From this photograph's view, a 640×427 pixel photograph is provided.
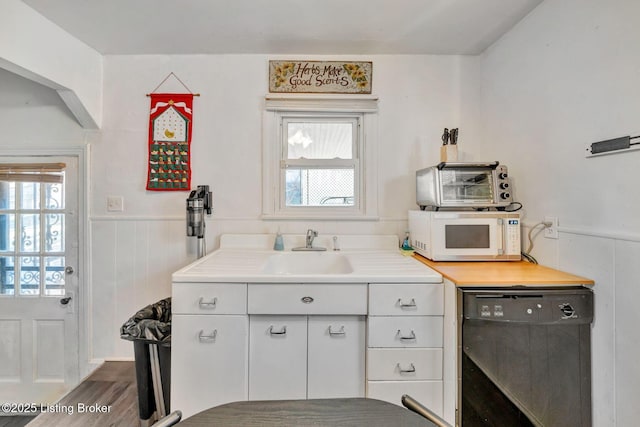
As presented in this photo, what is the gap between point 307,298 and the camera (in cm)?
141

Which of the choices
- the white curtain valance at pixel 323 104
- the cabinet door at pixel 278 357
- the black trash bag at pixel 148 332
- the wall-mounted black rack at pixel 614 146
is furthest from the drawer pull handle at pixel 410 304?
the white curtain valance at pixel 323 104

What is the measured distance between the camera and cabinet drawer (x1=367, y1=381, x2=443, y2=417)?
1.38 meters

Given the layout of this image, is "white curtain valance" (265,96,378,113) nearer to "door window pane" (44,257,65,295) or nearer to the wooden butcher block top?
the wooden butcher block top

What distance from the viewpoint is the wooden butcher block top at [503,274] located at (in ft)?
4.15

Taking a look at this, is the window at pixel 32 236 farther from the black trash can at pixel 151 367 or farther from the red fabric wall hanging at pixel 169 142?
the black trash can at pixel 151 367

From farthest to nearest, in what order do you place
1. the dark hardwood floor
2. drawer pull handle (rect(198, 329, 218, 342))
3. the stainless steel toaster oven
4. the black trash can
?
the stainless steel toaster oven < the dark hardwood floor < the black trash can < drawer pull handle (rect(198, 329, 218, 342))

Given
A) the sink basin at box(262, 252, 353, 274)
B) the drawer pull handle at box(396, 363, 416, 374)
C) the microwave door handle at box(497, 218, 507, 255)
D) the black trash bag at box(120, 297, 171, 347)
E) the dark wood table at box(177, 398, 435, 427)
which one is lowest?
the drawer pull handle at box(396, 363, 416, 374)

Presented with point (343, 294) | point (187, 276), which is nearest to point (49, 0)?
point (187, 276)

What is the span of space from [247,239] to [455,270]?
142cm

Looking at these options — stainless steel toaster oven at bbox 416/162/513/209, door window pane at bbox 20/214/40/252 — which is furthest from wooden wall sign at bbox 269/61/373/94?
door window pane at bbox 20/214/40/252

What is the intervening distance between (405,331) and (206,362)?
0.99 metres

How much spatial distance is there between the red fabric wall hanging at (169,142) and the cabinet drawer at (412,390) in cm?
183

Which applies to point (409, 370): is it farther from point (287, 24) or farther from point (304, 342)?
point (287, 24)

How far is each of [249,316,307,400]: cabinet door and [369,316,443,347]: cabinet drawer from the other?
1.18 feet
